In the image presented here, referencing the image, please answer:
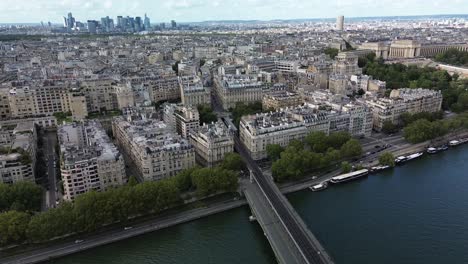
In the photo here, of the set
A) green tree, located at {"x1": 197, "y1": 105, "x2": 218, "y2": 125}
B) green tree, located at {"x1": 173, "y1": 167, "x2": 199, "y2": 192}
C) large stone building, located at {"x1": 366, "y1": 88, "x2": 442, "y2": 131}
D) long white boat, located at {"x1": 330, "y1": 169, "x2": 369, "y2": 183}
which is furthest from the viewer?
green tree, located at {"x1": 197, "y1": 105, "x2": 218, "y2": 125}

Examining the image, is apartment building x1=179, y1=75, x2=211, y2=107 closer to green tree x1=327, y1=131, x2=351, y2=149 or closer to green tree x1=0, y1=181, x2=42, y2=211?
green tree x1=327, y1=131, x2=351, y2=149

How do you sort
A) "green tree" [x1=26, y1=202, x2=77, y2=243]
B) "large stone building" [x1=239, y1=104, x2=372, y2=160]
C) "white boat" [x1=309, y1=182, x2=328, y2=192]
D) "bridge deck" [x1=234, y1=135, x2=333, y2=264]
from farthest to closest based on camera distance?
"large stone building" [x1=239, y1=104, x2=372, y2=160], "white boat" [x1=309, y1=182, x2=328, y2=192], "green tree" [x1=26, y1=202, x2=77, y2=243], "bridge deck" [x1=234, y1=135, x2=333, y2=264]

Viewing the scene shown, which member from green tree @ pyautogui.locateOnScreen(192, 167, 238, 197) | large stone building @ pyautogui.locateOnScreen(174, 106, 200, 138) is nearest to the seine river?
green tree @ pyautogui.locateOnScreen(192, 167, 238, 197)

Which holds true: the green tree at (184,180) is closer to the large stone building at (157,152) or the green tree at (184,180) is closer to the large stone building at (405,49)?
the large stone building at (157,152)

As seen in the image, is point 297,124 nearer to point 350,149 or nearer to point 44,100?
point 350,149

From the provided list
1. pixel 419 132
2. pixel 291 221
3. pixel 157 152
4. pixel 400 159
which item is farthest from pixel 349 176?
pixel 157 152

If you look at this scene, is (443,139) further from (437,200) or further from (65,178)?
(65,178)

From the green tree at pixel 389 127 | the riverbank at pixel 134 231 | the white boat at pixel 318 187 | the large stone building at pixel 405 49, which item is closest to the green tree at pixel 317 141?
the riverbank at pixel 134 231
